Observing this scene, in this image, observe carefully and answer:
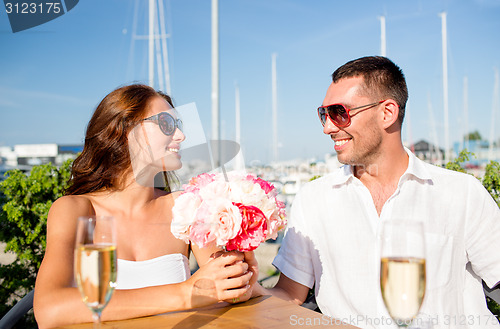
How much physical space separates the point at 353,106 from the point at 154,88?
52.3 inches

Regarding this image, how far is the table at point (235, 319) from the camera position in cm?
162

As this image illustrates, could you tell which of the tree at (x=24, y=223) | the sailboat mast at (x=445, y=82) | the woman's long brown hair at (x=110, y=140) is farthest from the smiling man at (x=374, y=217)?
the sailboat mast at (x=445, y=82)

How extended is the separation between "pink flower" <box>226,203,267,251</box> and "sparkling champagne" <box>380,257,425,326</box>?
535 millimetres

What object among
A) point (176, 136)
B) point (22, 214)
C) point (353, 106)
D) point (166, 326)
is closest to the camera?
point (166, 326)

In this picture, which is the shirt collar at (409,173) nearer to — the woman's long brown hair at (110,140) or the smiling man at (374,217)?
the smiling man at (374,217)

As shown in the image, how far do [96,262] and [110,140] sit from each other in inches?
55.8

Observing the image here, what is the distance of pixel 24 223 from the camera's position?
396 cm

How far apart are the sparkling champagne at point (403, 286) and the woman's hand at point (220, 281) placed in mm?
712


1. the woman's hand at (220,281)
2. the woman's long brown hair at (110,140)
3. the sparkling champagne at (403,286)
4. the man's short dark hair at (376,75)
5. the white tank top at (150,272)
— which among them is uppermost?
the man's short dark hair at (376,75)

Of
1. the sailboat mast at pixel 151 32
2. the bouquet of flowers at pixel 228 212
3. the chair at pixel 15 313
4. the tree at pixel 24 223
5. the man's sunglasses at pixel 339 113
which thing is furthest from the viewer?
the sailboat mast at pixel 151 32

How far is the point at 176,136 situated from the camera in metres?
2.42

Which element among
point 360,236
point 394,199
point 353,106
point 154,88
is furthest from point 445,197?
point 154,88

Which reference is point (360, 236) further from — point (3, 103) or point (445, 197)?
point (3, 103)

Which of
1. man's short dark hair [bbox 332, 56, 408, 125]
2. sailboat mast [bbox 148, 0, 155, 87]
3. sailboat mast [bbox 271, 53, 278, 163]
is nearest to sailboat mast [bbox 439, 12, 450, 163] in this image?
sailboat mast [bbox 271, 53, 278, 163]
